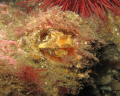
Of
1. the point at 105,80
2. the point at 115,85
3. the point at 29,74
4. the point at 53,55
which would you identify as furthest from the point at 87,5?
the point at 115,85

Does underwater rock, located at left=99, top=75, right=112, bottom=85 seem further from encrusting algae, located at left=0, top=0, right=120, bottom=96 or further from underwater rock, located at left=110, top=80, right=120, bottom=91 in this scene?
encrusting algae, located at left=0, top=0, right=120, bottom=96

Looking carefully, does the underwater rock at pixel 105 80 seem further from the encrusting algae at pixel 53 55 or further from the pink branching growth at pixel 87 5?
the pink branching growth at pixel 87 5

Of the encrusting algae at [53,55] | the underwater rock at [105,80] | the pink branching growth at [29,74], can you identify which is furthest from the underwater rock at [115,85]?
the pink branching growth at [29,74]

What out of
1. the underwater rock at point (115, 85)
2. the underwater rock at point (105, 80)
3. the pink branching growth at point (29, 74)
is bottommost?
the underwater rock at point (115, 85)

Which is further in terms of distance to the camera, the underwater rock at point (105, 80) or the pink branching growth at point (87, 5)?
the underwater rock at point (105, 80)

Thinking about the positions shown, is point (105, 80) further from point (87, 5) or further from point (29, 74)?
point (29, 74)

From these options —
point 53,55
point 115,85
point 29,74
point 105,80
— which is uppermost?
point 53,55

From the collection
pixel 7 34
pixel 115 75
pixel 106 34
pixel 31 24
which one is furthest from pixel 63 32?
pixel 115 75

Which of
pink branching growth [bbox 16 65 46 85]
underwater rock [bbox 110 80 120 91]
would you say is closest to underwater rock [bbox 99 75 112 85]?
underwater rock [bbox 110 80 120 91]
